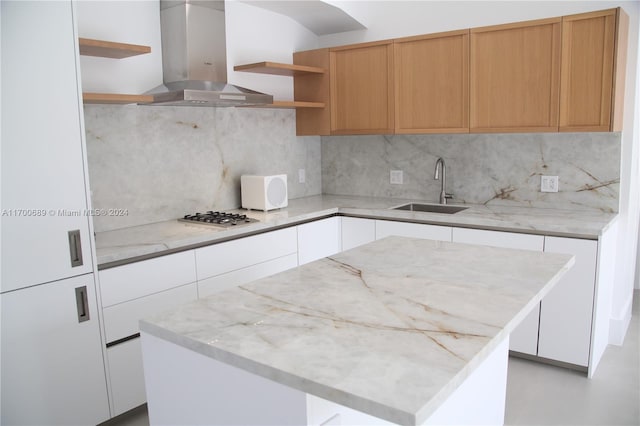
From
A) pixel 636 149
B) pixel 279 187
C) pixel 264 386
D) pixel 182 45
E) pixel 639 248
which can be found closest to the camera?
pixel 264 386

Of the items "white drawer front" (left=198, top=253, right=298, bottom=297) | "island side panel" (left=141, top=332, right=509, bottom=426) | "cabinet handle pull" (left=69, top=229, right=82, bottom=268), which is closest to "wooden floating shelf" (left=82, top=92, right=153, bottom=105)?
"cabinet handle pull" (left=69, top=229, right=82, bottom=268)

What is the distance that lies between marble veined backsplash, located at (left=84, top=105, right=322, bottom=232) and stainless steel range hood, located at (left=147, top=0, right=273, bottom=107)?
27 centimetres

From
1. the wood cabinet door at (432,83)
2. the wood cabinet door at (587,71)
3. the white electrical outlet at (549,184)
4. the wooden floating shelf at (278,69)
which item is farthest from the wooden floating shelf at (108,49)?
the white electrical outlet at (549,184)

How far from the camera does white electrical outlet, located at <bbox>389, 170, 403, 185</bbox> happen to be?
4.21 metres

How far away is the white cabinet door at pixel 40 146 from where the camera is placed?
2.02 m

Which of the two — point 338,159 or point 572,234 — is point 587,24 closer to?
point 572,234

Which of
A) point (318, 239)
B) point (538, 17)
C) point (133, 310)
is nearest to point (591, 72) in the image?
point (538, 17)

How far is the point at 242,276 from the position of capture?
10.3ft

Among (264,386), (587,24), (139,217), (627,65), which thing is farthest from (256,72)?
(264,386)

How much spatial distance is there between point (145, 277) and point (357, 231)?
65.7 inches

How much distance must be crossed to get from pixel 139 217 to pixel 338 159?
1.91m

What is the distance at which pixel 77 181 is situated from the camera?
224 centimetres

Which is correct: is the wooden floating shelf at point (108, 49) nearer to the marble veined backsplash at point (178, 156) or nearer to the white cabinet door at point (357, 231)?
the marble veined backsplash at point (178, 156)

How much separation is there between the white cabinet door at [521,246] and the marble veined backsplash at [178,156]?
173 cm
